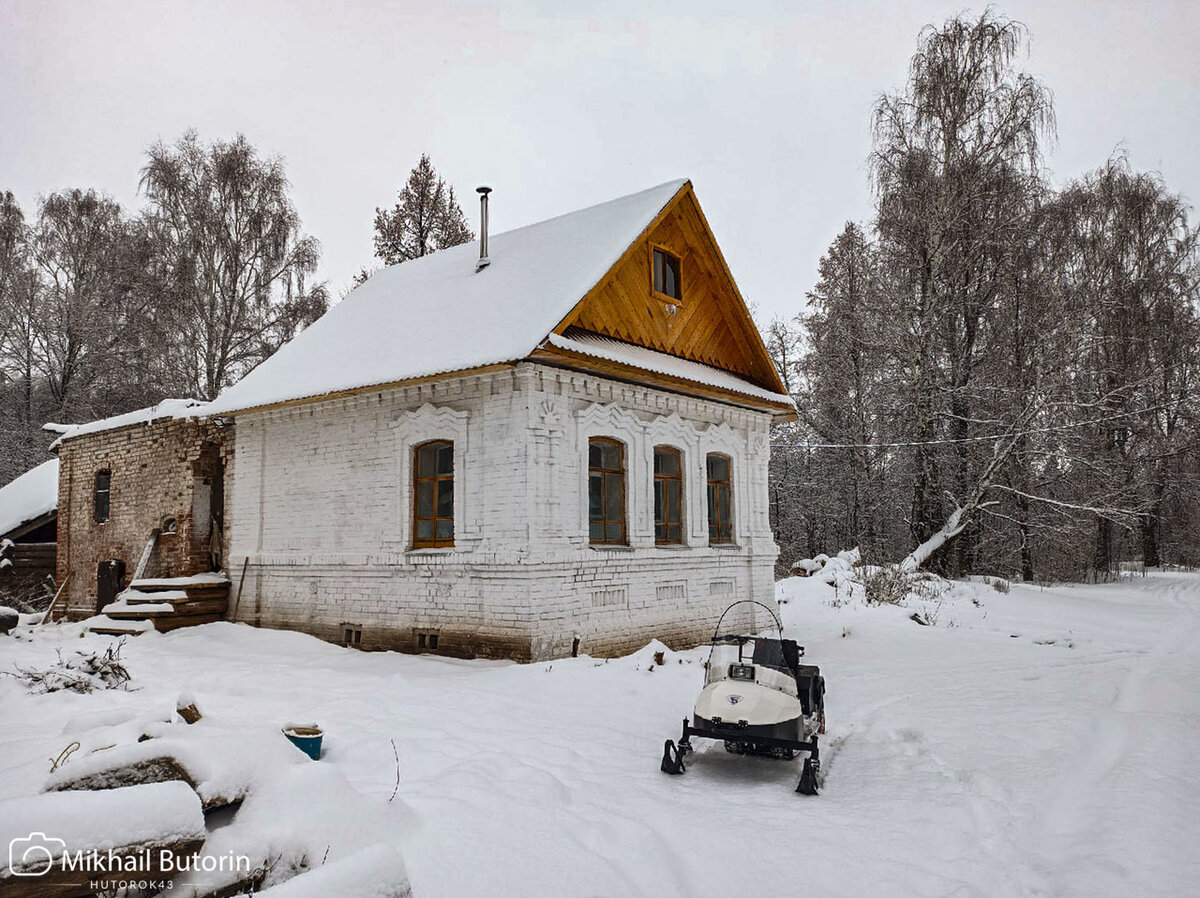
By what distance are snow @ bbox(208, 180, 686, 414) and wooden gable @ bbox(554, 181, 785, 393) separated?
342 millimetres

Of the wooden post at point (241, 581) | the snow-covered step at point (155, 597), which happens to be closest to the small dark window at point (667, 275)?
the wooden post at point (241, 581)

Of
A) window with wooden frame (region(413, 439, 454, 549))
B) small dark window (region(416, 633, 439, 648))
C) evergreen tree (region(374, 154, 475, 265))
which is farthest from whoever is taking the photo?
evergreen tree (region(374, 154, 475, 265))

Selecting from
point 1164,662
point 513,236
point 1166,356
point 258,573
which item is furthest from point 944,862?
point 1166,356

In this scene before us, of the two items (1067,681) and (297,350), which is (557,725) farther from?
(297,350)

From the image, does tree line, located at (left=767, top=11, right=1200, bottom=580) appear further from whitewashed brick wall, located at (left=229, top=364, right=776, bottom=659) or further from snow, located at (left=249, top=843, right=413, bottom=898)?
snow, located at (left=249, top=843, right=413, bottom=898)

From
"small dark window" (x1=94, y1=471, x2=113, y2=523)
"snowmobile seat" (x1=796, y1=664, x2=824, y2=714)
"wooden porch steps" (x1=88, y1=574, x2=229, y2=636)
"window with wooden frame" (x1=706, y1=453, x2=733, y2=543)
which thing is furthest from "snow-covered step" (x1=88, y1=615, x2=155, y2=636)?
"snowmobile seat" (x1=796, y1=664, x2=824, y2=714)

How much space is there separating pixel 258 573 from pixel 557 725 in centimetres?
795

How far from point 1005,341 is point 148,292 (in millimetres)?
25366

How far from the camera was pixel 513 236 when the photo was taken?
15305 millimetres

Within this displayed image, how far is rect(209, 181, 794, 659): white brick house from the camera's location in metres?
10.7

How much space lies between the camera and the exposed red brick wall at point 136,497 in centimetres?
1487

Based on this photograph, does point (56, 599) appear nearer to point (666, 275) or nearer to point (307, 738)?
point (307, 738)

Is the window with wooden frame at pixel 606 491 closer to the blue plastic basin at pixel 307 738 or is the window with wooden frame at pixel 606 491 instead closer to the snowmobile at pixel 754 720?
the snowmobile at pixel 754 720

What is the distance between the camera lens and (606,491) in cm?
1211
